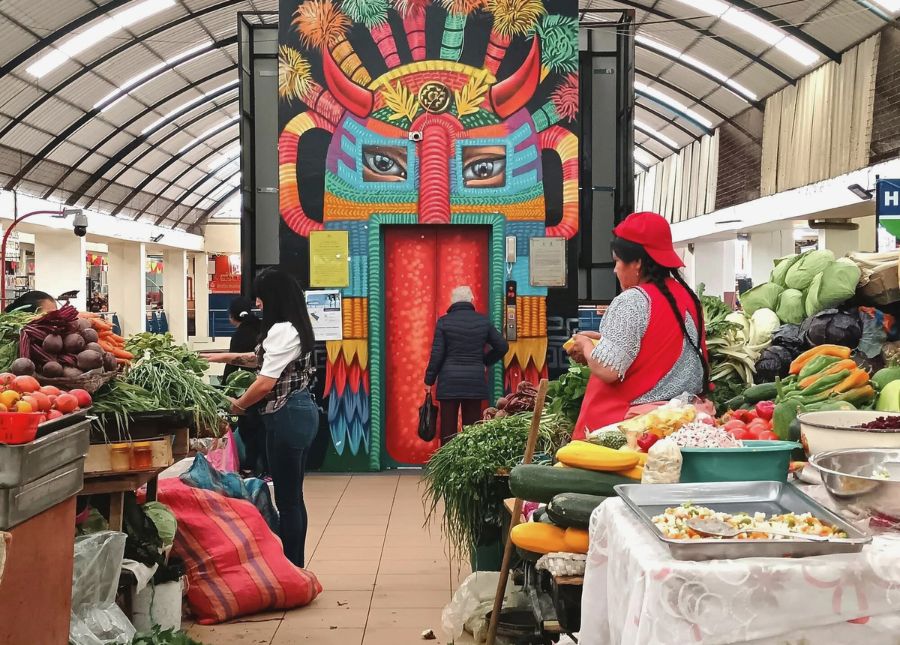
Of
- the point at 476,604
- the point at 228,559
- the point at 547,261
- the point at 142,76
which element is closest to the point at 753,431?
the point at 476,604

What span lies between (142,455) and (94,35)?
1517cm

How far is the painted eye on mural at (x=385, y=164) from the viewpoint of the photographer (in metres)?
8.21

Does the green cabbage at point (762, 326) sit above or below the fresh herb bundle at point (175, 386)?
above

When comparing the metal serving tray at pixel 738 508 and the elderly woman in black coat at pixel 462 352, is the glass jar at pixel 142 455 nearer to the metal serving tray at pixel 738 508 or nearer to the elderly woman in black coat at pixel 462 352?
the metal serving tray at pixel 738 508

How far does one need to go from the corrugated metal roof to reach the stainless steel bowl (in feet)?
39.9

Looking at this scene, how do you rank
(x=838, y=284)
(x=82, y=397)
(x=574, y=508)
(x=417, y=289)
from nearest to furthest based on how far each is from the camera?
(x=574, y=508) < (x=82, y=397) < (x=838, y=284) < (x=417, y=289)

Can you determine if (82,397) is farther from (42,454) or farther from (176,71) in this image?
(176,71)

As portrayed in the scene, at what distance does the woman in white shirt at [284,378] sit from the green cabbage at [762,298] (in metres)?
2.65

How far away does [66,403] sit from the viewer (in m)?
3.40

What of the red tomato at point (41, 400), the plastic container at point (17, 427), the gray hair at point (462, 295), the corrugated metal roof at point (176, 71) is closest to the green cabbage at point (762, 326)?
the gray hair at point (462, 295)

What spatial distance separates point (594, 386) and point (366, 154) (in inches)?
202

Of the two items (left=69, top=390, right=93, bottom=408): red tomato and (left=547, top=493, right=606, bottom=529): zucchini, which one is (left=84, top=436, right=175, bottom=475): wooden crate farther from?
(left=547, top=493, right=606, bottom=529): zucchini

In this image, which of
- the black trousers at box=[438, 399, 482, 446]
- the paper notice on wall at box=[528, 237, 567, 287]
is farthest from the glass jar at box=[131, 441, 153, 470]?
the paper notice on wall at box=[528, 237, 567, 287]

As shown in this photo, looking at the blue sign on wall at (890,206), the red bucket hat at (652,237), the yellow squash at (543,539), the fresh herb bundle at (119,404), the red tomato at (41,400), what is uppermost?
the blue sign on wall at (890,206)
